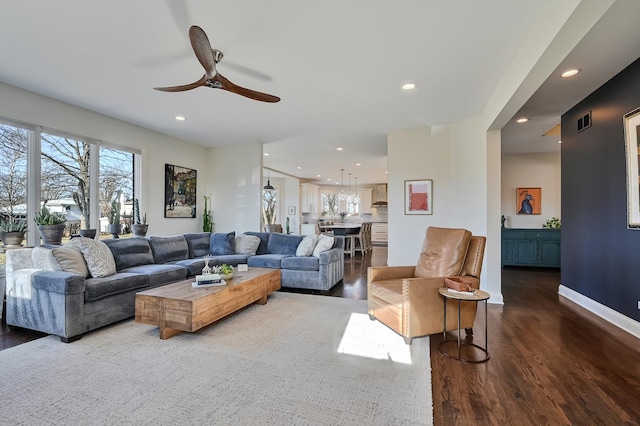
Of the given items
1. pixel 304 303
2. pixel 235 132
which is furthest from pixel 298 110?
pixel 304 303

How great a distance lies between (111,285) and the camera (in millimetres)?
3143

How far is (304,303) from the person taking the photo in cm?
394

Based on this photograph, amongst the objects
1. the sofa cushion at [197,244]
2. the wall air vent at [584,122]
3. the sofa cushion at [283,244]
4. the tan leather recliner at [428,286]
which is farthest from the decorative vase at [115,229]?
the wall air vent at [584,122]

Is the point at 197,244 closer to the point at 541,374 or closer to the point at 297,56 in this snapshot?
the point at 297,56

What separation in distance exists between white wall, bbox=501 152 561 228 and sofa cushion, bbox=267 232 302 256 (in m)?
5.24

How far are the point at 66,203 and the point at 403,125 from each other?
5.32 m

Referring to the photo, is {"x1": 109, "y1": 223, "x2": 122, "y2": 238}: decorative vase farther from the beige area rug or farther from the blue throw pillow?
the beige area rug

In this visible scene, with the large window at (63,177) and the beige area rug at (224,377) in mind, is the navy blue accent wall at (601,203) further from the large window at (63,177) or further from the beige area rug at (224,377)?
the large window at (63,177)

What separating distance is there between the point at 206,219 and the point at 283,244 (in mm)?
2270

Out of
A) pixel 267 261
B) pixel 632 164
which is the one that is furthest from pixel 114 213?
pixel 632 164

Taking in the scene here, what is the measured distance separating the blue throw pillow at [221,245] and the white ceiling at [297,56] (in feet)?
6.66

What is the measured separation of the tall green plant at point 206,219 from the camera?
6598mm

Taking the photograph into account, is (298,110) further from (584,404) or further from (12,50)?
(584,404)

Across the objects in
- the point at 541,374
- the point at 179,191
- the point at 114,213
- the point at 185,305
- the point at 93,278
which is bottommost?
the point at 541,374
